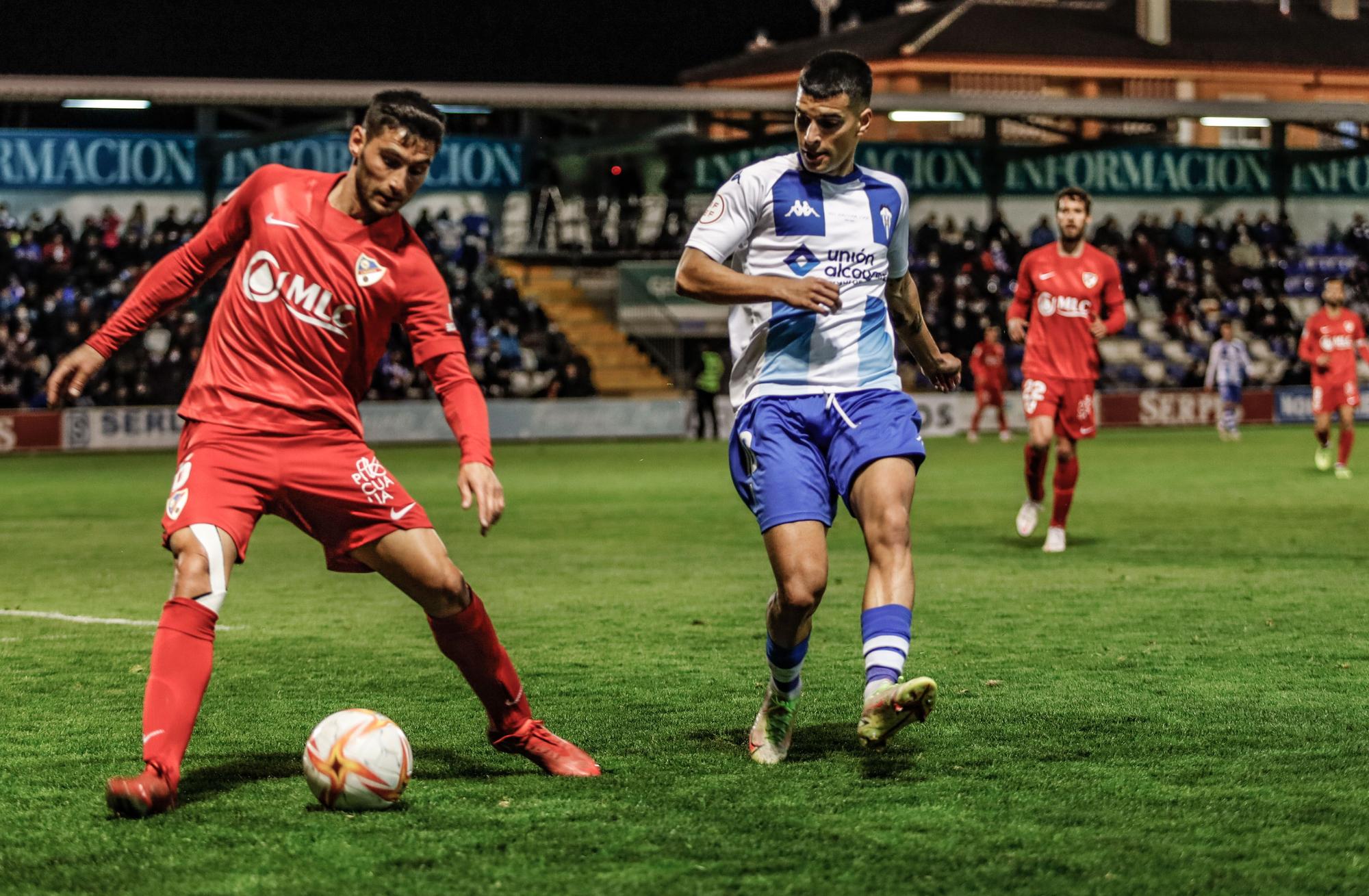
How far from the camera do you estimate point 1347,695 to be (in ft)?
22.1

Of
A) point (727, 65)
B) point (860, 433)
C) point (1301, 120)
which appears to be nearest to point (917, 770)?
point (860, 433)

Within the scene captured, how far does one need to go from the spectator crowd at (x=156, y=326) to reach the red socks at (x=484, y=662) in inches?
1002

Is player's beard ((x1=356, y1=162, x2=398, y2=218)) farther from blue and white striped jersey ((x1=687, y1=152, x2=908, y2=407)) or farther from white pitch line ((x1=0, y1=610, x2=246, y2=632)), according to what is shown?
white pitch line ((x1=0, y1=610, x2=246, y2=632))

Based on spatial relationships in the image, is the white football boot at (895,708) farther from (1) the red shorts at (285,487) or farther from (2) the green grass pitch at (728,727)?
(1) the red shorts at (285,487)

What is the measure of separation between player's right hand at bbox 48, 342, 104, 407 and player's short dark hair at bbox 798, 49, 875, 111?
7.35ft

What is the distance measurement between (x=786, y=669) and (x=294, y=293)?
1925 mm

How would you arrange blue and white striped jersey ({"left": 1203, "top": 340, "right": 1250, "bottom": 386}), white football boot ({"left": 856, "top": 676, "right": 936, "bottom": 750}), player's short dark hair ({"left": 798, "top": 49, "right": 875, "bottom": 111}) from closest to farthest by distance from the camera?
white football boot ({"left": 856, "top": 676, "right": 936, "bottom": 750}) < player's short dark hair ({"left": 798, "top": 49, "right": 875, "bottom": 111}) < blue and white striped jersey ({"left": 1203, "top": 340, "right": 1250, "bottom": 386})

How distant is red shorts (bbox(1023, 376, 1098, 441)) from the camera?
12953 mm

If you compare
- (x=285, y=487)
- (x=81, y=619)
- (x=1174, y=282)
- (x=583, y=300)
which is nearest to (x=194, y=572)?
(x=285, y=487)

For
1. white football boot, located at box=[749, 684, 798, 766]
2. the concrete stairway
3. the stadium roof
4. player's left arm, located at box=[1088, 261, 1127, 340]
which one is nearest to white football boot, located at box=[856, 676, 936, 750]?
white football boot, located at box=[749, 684, 798, 766]

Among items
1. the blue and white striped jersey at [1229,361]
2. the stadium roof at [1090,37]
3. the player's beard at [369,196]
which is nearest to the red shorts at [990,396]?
the blue and white striped jersey at [1229,361]

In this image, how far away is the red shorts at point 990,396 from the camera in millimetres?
31672

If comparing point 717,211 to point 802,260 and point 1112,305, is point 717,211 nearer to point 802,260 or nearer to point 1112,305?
point 802,260

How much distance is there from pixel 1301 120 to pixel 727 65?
25.2m
